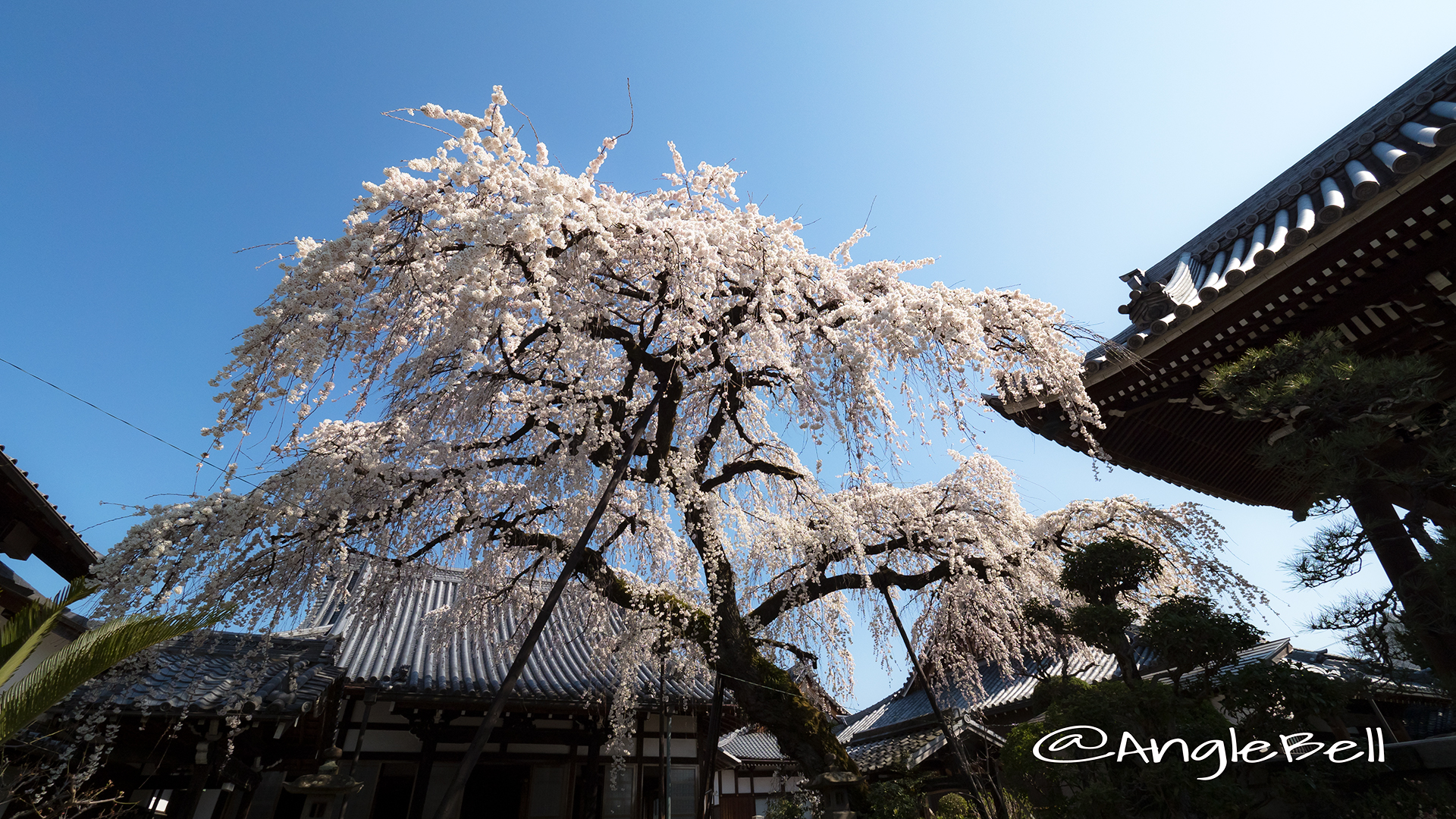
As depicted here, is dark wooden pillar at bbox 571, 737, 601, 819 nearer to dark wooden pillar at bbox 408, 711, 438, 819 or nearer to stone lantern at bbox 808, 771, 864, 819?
dark wooden pillar at bbox 408, 711, 438, 819

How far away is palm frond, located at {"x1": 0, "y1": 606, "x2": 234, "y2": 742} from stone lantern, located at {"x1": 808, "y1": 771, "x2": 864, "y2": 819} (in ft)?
15.7

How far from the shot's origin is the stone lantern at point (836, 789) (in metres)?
5.27

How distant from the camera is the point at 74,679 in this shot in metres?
3.69

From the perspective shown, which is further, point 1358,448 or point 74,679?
point 74,679

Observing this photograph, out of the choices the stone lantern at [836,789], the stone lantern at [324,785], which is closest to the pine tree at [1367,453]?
the stone lantern at [836,789]

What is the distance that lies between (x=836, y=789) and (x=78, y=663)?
5.31 m

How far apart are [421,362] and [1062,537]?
782cm

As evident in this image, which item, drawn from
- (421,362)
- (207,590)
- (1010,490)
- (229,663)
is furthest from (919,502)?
(229,663)

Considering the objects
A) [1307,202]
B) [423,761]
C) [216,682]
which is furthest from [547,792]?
[1307,202]

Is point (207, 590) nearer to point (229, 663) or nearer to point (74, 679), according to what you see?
point (74, 679)

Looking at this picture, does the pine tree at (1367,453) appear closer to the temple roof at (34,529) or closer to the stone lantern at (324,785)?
the stone lantern at (324,785)

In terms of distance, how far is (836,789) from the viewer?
17.5 ft

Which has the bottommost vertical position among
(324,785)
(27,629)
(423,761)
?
(324,785)

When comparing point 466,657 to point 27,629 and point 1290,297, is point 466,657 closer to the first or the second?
point 27,629
